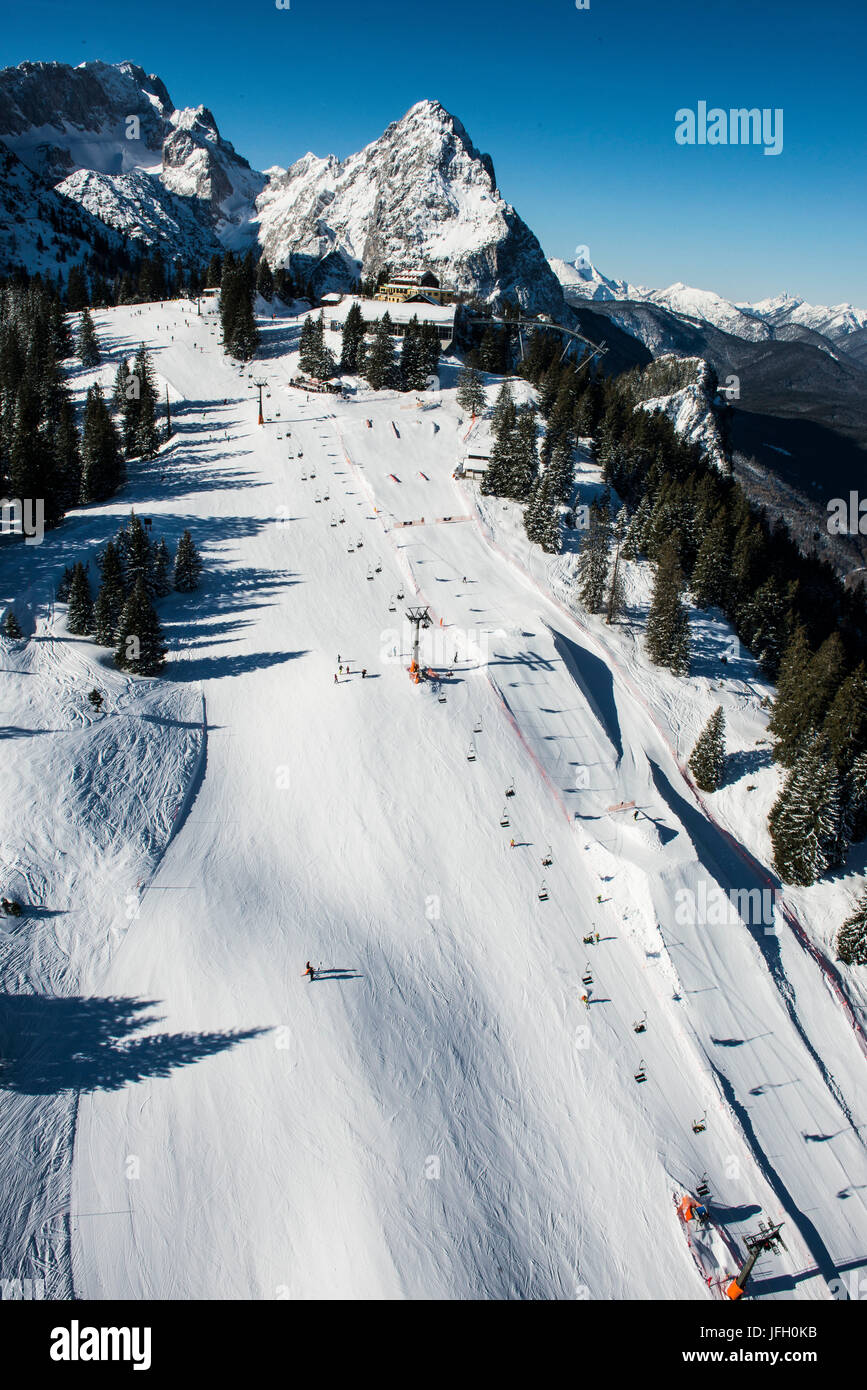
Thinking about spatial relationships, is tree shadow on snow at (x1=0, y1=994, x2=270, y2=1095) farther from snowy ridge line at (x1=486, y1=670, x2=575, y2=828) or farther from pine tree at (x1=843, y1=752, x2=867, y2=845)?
pine tree at (x1=843, y1=752, x2=867, y2=845)

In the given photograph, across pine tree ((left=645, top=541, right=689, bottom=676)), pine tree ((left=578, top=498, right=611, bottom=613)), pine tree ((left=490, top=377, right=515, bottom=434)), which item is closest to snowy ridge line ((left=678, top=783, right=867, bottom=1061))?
pine tree ((left=645, top=541, right=689, bottom=676))

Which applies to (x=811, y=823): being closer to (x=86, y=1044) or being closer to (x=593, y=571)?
(x=593, y=571)

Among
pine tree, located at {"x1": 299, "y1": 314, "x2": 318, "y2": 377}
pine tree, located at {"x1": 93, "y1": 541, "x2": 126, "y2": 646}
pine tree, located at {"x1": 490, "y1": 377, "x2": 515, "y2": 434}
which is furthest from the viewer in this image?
pine tree, located at {"x1": 299, "y1": 314, "x2": 318, "y2": 377}

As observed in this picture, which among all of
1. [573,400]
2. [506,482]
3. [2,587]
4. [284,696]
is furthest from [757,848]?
[573,400]

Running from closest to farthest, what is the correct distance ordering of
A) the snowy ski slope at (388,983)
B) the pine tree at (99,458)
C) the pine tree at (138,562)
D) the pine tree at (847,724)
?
the snowy ski slope at (388,983) → the pine tree at (847,724) → the pine tree at (138,562) → the pine tree at (99,458)

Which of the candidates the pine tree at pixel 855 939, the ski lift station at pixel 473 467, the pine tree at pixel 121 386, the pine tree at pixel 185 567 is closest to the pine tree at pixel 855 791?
the pine tree at pixel 855 939

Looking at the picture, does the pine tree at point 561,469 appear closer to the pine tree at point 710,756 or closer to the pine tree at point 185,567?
the pine tree at point 710,756

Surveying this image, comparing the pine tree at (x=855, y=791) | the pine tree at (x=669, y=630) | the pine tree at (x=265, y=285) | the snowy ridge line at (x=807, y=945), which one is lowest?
the snowy ridge line at (x=807, y=945)
